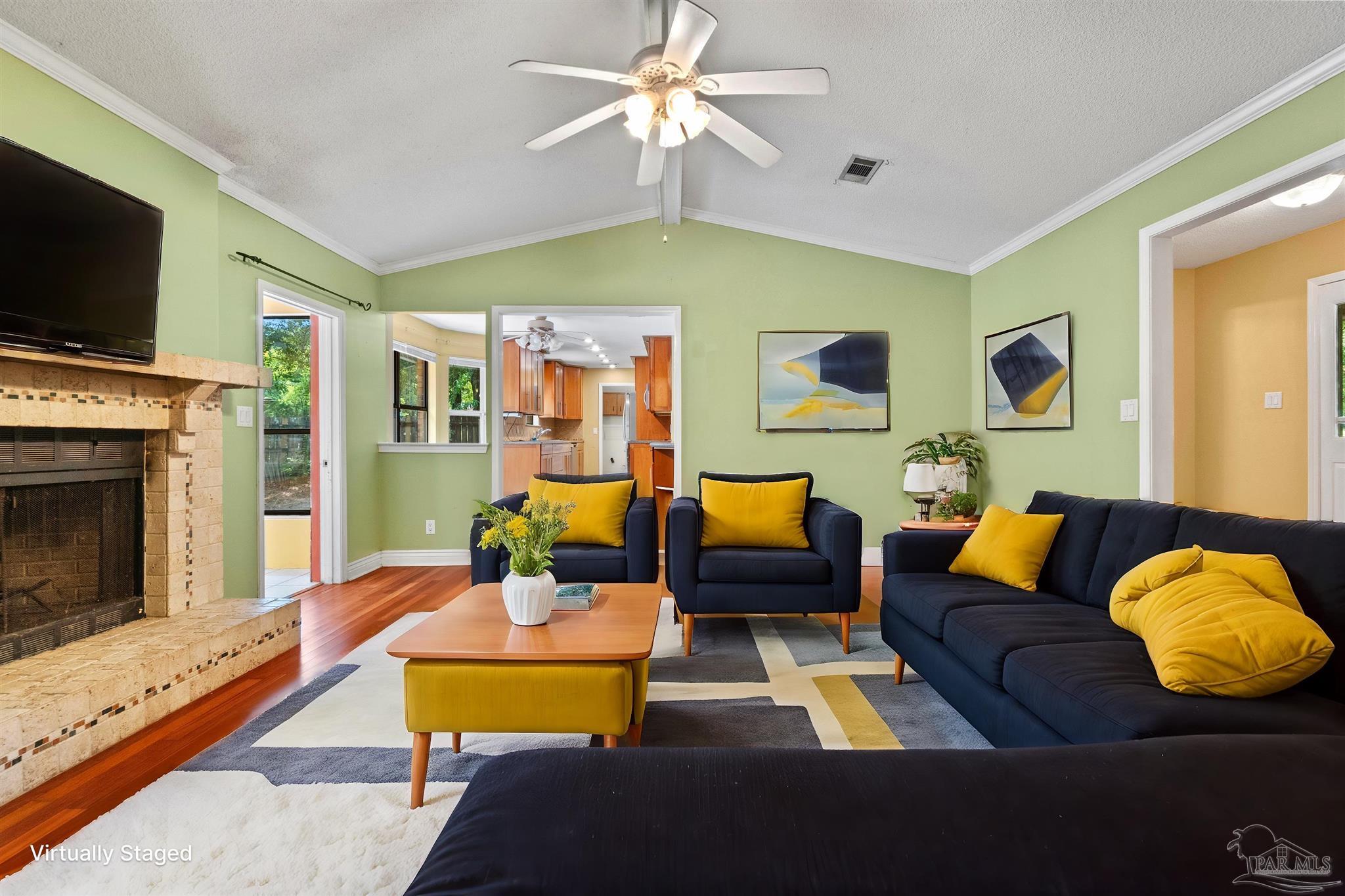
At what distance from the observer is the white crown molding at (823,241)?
207 inches

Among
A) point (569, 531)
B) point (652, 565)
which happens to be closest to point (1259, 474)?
point (652, 565)

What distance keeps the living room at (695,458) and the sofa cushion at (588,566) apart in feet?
0.07

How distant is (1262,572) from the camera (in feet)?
5.76

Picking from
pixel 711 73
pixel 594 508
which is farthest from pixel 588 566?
pixel 711 73

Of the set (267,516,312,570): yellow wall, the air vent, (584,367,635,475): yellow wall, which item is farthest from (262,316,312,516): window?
(584,367,635,475): yellow wall

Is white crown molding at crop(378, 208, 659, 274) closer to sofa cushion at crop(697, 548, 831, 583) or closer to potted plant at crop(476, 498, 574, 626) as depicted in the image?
sofa cushion at crop(697, 548, 831, 583)

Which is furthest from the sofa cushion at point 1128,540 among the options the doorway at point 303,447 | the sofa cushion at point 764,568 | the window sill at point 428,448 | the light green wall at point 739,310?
the doorway at point 303,447

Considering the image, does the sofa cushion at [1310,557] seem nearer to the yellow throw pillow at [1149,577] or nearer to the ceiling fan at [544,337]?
the yellow throw pillow at [1149,577]

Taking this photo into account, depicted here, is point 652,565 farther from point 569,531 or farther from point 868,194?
point 868,194

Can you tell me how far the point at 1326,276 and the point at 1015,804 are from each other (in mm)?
5550

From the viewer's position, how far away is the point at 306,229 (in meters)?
4.25

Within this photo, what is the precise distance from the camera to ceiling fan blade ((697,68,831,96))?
240 centimetres

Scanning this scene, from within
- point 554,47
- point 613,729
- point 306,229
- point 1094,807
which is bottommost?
point 613,729

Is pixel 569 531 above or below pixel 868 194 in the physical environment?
below
